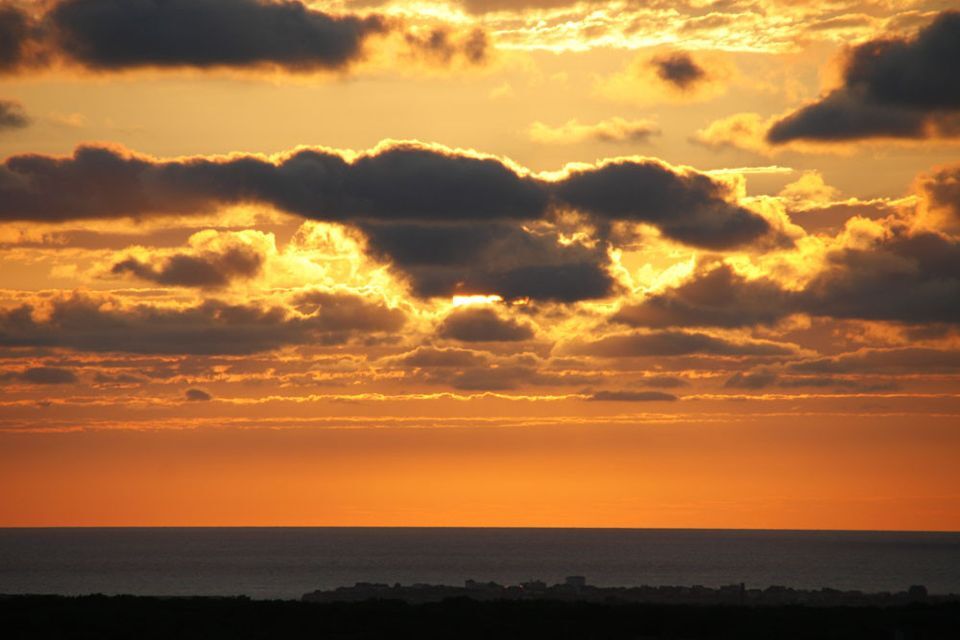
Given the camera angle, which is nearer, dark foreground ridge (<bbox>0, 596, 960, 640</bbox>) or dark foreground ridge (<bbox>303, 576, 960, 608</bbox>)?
dark foreground ridge (<bbox>0, 596, 960, 640</bbox>)

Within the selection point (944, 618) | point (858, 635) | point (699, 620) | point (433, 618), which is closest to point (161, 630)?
point (433, 618)

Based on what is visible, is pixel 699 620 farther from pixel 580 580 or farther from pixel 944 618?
pixel 580 580

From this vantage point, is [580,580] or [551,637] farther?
[580,580]

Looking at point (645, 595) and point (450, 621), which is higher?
point (645, 595)

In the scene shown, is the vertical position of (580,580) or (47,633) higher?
(580,580)

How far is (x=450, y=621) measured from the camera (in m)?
78.9

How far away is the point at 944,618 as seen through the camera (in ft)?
272

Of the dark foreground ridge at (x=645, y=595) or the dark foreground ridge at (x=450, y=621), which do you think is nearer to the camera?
the dark foreground ridge at (x=450, y=621)

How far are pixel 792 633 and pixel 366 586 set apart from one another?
253 ft

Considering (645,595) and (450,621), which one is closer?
(450,621)

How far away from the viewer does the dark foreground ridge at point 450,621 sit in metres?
74.1

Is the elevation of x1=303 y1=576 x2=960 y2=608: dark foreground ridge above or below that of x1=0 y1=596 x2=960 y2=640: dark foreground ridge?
above

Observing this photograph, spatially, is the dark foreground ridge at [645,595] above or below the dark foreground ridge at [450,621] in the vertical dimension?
above

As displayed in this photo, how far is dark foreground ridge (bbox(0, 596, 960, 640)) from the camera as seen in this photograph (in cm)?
7412
